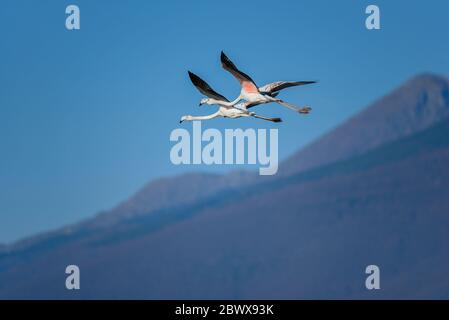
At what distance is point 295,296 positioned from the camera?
90.9 metres

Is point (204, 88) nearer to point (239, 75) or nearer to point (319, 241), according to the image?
point (239, 75)

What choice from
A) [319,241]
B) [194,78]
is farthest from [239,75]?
[319,241]

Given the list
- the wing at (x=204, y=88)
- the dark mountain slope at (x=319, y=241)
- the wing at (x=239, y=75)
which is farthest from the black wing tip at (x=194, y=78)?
the dark mountain slope at (x=319, y=241)

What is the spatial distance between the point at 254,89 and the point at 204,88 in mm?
967

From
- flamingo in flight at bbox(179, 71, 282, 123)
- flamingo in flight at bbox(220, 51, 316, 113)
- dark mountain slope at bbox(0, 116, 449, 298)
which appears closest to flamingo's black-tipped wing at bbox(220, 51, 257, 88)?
flamingo in flight at bbox(220, 51, 316, 113)

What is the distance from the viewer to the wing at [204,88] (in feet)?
79.4

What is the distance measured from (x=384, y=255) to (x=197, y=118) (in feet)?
231

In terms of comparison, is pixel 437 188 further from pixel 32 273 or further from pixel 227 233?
pixel 32 273

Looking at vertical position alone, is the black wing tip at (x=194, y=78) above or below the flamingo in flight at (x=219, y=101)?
above

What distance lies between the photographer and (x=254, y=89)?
2381cm

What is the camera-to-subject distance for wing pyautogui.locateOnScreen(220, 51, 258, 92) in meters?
→ 23.4

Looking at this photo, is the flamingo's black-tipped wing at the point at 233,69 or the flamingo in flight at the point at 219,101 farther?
the flamingo in flight at the point at 219,101

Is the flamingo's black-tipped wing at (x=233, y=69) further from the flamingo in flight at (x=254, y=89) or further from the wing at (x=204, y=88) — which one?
the wing at (x=204, y=88)
